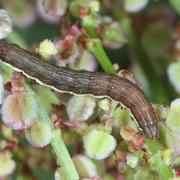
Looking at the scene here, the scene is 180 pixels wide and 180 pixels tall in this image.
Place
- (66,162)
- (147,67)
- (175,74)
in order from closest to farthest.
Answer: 1. (66,162)
2. (175,74)
3. (147,67)

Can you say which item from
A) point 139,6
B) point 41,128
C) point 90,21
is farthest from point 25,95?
point 139,6

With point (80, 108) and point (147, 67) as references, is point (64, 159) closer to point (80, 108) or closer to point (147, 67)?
point (80, 108)

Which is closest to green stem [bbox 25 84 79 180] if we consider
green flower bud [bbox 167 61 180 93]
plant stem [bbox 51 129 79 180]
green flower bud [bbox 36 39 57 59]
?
plant stem [bbox 51 129 79 180]

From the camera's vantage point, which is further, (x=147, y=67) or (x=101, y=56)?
(x=147, y=67)

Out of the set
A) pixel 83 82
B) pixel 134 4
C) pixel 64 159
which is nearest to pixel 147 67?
pixel 134 4

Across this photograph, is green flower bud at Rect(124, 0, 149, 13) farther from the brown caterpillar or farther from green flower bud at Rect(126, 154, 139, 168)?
green flower bud at Rect(126, 154, 139, 168)

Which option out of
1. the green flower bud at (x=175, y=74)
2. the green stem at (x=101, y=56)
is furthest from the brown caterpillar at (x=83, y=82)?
the green flower bud at (x=175, y=74)
